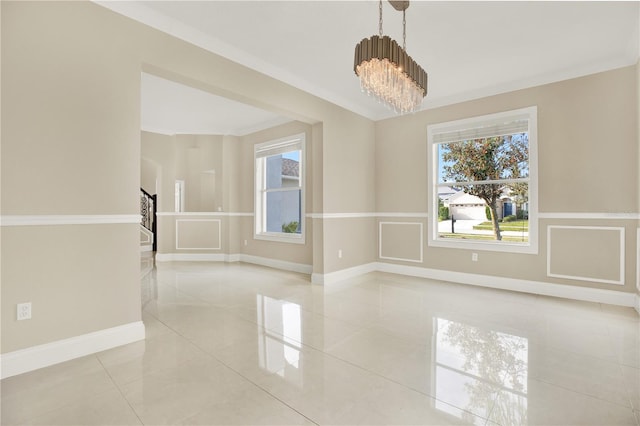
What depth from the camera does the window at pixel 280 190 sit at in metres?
5.72

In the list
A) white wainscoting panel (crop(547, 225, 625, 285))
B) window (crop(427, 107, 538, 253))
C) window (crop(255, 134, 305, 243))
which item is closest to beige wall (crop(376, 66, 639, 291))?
white wainscoting panel (crop(547, 225, 625, 285))

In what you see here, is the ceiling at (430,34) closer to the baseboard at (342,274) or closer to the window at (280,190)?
the window at (280,190)

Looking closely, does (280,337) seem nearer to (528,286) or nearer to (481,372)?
(481,372)

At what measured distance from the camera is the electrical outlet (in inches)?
80.9

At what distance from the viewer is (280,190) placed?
19.8ft

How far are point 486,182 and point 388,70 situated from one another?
298 cm

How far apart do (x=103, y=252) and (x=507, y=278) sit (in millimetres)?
4694

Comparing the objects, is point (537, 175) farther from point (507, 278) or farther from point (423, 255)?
point (423, 255)

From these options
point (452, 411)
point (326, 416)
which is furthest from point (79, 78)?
point (452, 411)

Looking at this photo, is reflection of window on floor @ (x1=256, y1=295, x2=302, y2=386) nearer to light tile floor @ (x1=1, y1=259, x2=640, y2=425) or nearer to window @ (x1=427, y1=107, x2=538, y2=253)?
light tile floor @ (x1=1, y1=259, x2=640, y2=425)

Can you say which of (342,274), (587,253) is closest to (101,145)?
(342,274)

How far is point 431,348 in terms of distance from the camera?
2.44 m

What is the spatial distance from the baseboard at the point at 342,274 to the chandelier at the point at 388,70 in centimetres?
277

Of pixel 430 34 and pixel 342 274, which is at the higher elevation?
pixel 430 34
